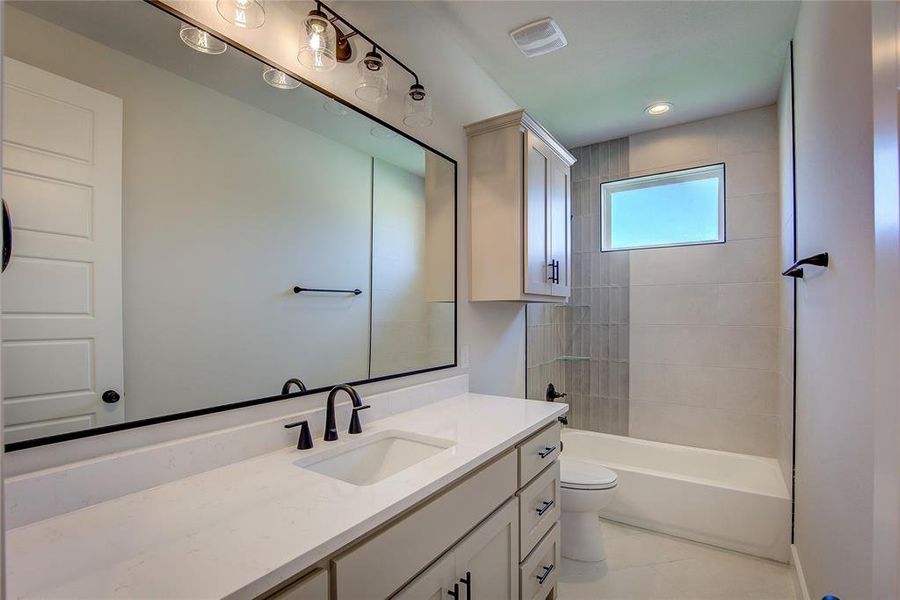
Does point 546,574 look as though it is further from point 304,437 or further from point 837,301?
point 837,301

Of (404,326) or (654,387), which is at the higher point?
Answer: (404,326)

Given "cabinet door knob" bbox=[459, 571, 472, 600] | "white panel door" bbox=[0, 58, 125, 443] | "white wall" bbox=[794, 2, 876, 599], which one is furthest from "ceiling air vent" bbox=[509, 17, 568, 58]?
"cabinet door knob" bbox=[459, 571, 472, 600]

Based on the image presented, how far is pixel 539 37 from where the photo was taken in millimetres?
2051

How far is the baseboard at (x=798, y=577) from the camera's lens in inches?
69.1

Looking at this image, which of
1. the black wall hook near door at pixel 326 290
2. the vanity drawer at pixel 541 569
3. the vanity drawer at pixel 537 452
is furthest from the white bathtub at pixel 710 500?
the black wall hook near door at pixel 326 290

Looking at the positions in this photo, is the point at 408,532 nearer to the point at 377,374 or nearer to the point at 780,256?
the point at 377,374

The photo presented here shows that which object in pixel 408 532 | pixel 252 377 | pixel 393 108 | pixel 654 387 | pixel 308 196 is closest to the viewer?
pixel 408 532

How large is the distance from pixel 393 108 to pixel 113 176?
42.6 inches

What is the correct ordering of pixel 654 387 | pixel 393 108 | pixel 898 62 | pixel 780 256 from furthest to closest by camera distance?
pixel 654 387
pixel 780 256
pixel 393 108
pixel 898 62

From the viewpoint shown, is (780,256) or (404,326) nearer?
(404,326)

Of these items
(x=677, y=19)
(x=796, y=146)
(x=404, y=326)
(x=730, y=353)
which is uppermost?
(x=677, y=19)

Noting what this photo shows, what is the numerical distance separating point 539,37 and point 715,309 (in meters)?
2.13

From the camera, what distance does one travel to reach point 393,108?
176 cm

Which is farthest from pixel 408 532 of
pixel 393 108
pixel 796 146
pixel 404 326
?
pixel 796 146
